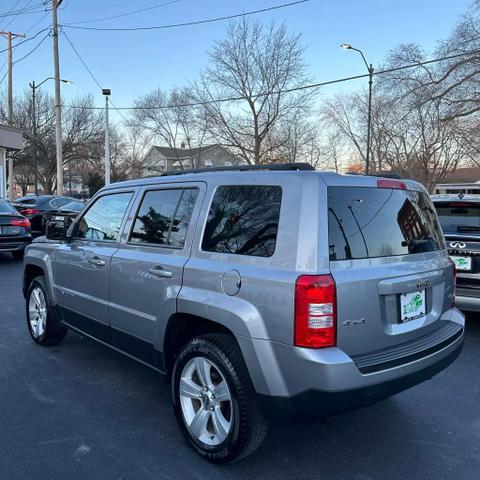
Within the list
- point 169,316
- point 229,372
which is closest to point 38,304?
point 169,316

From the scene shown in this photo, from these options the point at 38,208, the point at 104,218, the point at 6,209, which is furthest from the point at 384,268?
the point at 38,208

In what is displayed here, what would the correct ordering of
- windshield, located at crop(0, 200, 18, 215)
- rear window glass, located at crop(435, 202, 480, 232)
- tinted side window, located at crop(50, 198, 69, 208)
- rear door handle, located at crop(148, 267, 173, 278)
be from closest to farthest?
rear door handle, located at crop(148, 267, 173, 278) → rear window glass, located at crop(435, 202, 480, 232) → windshield, located at crop(0, 200, 18, 215) → tinted side window, located at crop(50, 198, 69, 208)

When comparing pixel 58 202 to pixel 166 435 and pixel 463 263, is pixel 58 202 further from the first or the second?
pixel 166 435

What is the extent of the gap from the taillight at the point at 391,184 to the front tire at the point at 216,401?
1341 millimetres

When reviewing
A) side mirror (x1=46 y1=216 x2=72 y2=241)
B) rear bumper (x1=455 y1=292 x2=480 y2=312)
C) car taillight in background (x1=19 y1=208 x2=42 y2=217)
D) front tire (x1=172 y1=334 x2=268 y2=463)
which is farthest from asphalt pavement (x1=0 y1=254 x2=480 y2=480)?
car taillight in background (x1=19 y1=208 x2=42 y2=217)

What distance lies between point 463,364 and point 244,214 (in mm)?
3239

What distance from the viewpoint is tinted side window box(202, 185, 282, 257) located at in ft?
9.04

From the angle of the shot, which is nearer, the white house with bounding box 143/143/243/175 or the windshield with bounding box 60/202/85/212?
the windshield with bounding box 60/202/85/212

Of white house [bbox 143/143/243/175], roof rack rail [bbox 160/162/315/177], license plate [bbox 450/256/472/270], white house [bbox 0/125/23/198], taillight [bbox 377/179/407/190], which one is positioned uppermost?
white house [bbox 143/143/243/175]

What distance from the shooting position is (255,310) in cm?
265

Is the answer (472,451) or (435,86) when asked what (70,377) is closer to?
(472,451)

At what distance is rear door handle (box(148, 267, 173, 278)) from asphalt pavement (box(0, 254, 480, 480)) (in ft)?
3.67

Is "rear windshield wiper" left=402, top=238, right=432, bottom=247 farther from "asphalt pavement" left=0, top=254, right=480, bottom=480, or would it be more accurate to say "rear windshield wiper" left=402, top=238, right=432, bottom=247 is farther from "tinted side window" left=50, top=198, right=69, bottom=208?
"tinted side window" left=50, top=198, right=69, bottom=208

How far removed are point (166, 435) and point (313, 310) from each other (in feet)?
5.14
